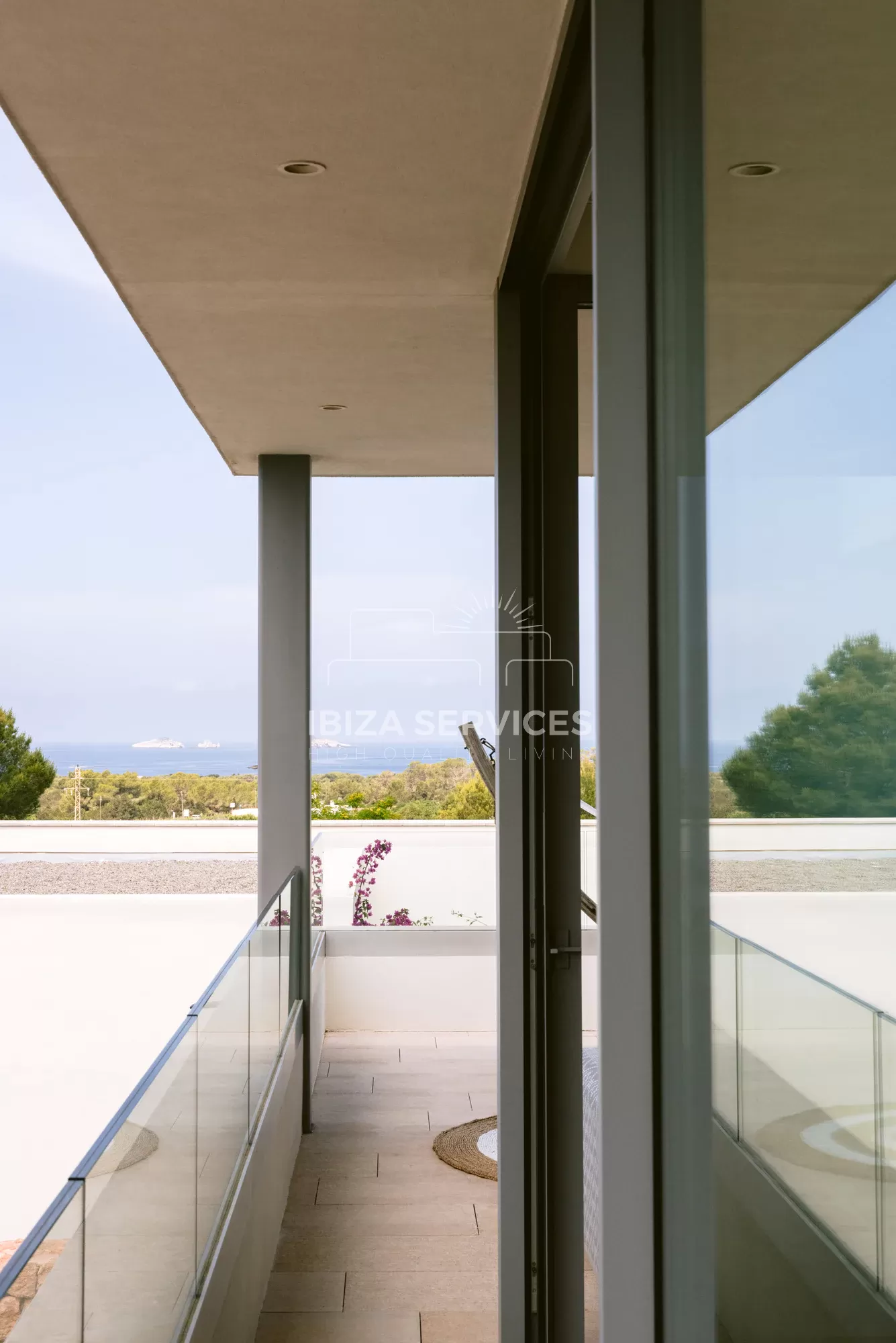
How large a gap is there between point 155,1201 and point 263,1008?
1.55 metres

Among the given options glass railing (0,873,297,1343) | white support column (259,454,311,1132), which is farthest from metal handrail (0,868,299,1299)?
white support column (259,454,311,1132)

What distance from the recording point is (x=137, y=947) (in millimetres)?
6668

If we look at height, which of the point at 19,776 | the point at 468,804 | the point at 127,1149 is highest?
the point at 468,804

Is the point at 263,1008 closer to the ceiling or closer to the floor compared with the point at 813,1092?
closer to the floor

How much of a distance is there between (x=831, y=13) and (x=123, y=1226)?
156 centimetres

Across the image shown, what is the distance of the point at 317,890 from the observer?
218 inches

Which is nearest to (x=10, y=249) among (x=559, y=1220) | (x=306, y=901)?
(x=306, y=901)

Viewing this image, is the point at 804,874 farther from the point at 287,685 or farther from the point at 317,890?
the point at 317,890

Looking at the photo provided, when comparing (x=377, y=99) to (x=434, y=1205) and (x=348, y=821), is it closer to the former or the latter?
(x=434, y=1205)

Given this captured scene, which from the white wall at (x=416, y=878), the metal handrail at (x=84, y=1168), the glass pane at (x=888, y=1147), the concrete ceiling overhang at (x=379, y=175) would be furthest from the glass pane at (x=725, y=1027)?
the white wall at (x=416, y=878)

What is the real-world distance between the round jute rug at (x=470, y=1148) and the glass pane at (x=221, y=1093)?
125cm

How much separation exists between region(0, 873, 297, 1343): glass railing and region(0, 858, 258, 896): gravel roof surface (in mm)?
7908

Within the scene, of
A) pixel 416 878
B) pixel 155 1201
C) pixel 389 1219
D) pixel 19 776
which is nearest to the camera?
pixel 155 1201

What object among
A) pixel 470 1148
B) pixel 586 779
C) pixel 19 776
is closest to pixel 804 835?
pixel 586 779
